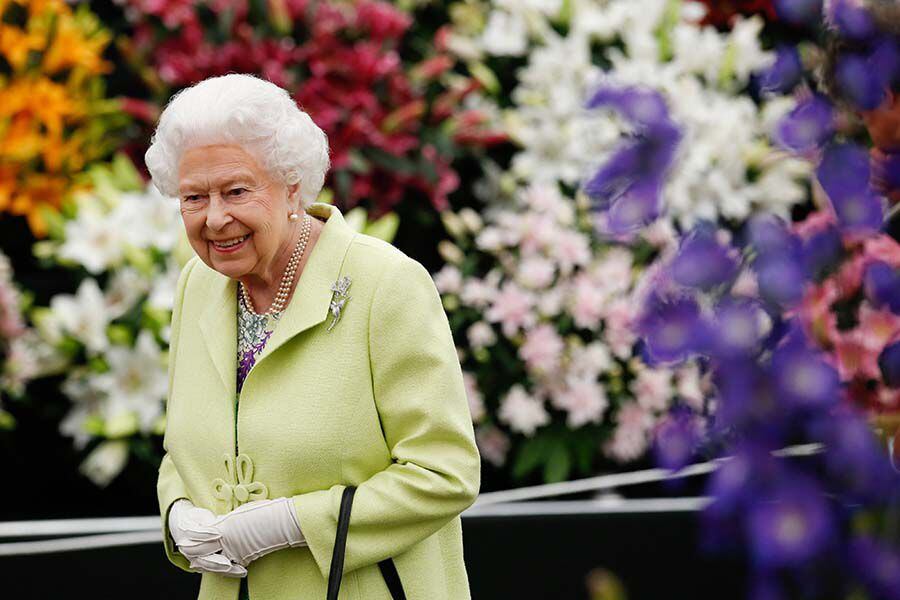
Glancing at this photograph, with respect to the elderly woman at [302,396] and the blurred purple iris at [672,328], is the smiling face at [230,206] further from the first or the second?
the blurred purple iris at [672,328]

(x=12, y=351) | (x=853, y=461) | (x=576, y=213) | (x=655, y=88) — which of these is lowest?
(x=853, y=461)

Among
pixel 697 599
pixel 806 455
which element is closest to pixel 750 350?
pixel 806 455

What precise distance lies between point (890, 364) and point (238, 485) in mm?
1104

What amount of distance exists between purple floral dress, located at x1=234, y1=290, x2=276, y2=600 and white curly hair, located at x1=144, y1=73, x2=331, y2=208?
22 cm

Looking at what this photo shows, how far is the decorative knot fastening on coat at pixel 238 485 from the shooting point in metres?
1.78

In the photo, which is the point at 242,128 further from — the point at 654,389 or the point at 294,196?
the point at 654,389

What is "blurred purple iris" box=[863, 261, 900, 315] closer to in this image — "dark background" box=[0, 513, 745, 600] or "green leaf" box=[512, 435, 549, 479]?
"dark background" box=[0, 513, 745, 600]

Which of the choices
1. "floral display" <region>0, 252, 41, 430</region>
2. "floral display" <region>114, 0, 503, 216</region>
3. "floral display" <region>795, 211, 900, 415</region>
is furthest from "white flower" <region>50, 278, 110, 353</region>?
"floral display" <region>795, 211, 900, 415</region>

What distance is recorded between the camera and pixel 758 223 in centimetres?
87

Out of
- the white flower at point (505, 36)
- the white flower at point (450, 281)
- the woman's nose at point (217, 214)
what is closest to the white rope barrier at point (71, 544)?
the white flower at point (450, 281)

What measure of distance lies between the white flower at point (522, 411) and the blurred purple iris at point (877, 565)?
2.87 meters

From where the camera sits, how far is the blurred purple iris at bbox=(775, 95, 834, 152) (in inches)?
33.9

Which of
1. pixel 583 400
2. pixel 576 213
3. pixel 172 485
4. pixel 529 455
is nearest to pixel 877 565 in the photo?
pixel 172 485

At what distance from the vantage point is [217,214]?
5.63ft
